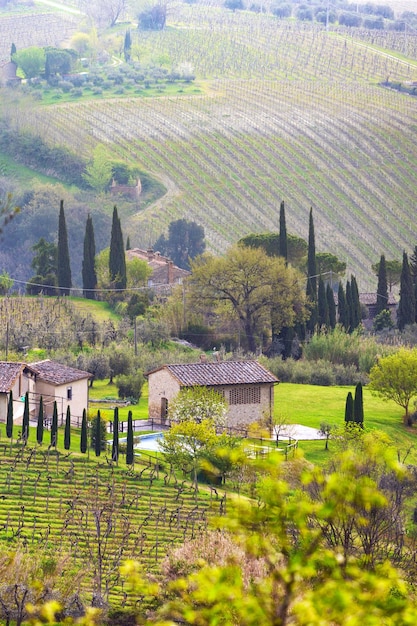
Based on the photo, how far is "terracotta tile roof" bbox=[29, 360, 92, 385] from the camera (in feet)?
179

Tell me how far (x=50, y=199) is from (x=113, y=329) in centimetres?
7015

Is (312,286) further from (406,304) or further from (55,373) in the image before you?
(55,373)

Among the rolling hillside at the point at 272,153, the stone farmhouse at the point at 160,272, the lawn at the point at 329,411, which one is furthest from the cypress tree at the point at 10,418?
the rolling hillside at the point at 272,153

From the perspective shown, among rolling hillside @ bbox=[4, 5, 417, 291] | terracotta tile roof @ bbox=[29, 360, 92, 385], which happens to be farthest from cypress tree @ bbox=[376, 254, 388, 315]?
terracotta tile roof @ bbox=[29, 360, 92, 385]

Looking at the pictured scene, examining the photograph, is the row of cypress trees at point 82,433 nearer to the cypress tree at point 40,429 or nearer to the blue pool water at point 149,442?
the cypress tree at point 40,429

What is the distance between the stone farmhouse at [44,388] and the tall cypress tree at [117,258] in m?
33.6

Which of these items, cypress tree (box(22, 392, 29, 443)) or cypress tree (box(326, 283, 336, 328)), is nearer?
cypress tree (box(22, 392, 29, 443))

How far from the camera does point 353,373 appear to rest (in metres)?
72.4

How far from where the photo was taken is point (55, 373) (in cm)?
5566

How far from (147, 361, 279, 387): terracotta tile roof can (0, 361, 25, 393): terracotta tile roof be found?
6327 mm

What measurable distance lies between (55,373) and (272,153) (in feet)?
368

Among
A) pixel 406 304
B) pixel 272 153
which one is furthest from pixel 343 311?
pixel 272 153

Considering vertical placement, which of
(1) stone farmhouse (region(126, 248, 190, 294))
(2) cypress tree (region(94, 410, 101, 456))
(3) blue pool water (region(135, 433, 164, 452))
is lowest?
(1) stone farmhouse (region(126, 248, 190, 294))

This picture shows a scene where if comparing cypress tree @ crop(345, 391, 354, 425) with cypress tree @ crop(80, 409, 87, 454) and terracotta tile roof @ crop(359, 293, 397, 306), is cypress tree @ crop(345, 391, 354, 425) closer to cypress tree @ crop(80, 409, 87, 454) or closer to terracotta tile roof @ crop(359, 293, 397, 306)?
cypress tree @ crop(80, 409, 87, 454)
